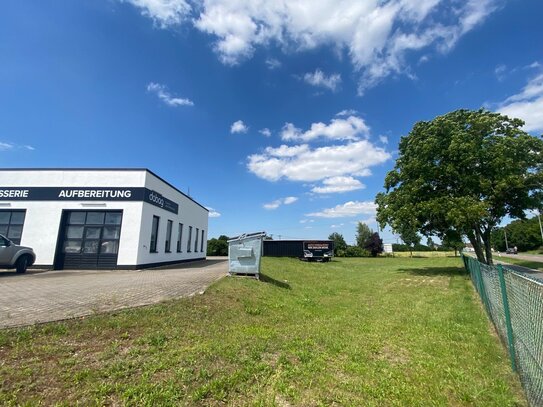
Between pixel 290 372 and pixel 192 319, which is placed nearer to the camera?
pixel 290 372

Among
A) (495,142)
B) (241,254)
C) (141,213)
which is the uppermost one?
(495,142)

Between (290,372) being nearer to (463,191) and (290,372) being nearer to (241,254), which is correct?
(241,254)

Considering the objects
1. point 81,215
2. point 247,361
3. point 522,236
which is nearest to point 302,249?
point 81,215

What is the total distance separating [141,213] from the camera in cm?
1633

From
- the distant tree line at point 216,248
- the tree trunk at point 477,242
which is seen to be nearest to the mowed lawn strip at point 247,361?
the tree trunk at point 477,242

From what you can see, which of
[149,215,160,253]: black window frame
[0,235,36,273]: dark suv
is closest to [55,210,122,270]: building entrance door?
[149,215,160,253]: black window frame

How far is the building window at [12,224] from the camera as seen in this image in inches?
653

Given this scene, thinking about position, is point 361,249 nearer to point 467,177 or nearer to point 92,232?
point 467,177

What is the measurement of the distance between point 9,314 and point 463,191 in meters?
21.7

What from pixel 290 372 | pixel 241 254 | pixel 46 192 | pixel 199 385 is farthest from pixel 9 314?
pixel 46 192

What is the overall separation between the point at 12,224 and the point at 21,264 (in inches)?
206

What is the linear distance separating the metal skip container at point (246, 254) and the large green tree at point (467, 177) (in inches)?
474

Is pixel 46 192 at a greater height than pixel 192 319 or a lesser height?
greater

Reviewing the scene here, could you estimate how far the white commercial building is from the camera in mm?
15992
